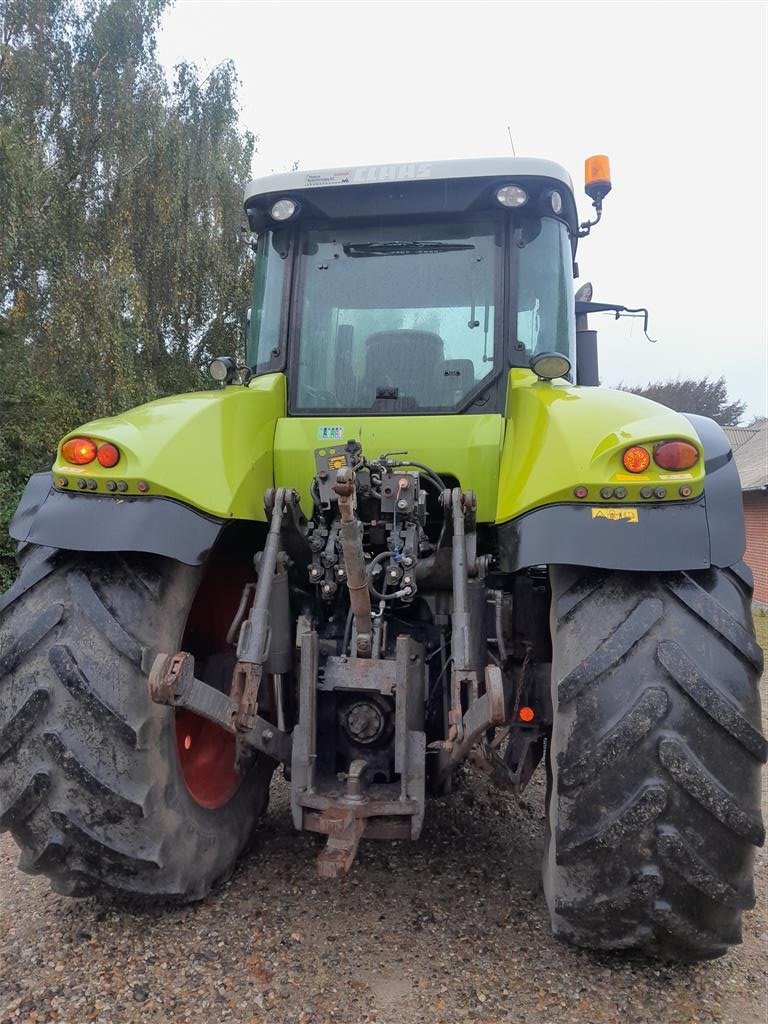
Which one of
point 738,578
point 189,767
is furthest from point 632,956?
point 189,767

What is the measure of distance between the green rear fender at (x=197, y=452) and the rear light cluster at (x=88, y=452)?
2 centimetres

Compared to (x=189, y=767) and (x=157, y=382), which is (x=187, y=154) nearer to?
(x=157, y=382)

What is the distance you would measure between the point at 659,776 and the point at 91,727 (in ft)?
5.16

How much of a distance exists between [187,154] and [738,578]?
50.8ft

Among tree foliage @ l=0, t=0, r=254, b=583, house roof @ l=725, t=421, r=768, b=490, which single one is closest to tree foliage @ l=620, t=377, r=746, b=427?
house roof @ l=725, t=421, r=768, b=490

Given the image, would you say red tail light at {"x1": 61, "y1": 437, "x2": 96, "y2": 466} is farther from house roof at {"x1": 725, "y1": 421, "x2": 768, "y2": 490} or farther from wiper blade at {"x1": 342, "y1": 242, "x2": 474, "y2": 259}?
house roof at {"x1": 725, "y1": 421, "x2": 768, "y2": 490}

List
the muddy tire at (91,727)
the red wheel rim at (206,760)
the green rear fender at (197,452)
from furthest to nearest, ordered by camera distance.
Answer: the red wheel rim at (206,760) → the green rear fender at (197,452) → the muddy tire at (91,727)

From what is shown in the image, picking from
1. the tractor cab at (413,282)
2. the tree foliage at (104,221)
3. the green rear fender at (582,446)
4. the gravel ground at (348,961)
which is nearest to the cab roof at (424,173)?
the tractor cab at (413,282)

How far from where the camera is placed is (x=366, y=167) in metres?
3.11

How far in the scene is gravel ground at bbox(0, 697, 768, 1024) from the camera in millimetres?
2107

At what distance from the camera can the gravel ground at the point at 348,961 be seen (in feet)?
6.91

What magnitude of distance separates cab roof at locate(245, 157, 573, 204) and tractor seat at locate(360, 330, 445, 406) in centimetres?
61

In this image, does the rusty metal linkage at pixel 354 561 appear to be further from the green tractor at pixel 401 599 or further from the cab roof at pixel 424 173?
the cab roof at pixel 424 173

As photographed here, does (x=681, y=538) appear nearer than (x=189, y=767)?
Yes
